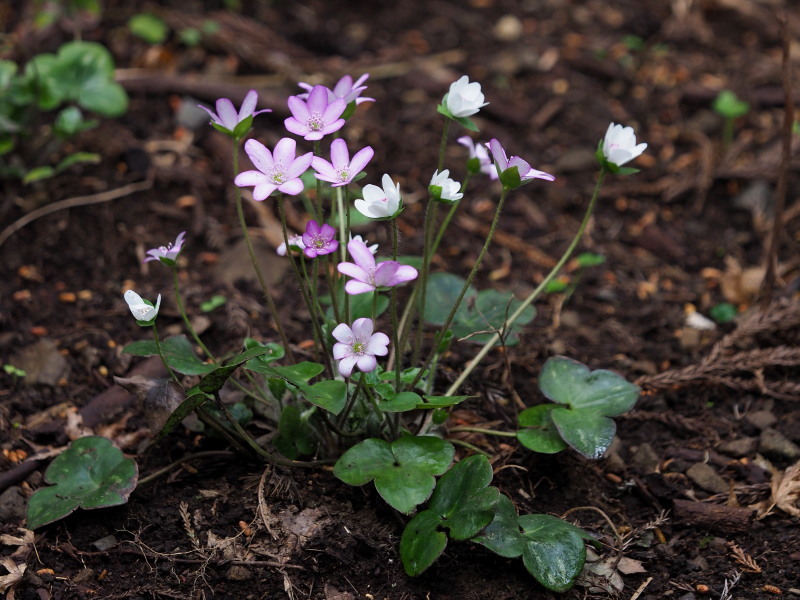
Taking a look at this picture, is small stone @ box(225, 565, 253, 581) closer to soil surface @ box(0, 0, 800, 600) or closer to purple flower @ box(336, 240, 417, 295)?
soil surface @ box(0, 0, 800, 600)

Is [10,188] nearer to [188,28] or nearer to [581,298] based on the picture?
[188,28]

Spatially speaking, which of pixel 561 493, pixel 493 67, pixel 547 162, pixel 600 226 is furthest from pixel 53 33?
pixel 561 493

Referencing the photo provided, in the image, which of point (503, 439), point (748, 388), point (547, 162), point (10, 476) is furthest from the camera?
point (547, 162)

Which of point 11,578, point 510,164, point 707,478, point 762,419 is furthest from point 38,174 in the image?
point 762,419

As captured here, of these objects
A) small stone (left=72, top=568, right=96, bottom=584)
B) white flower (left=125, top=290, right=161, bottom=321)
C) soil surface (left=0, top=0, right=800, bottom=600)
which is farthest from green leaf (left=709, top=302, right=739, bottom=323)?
small stone (left=72, top=568, right=96, bottom=584)

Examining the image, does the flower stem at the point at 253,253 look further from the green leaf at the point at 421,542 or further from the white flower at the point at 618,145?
the white flower at the point at 618,145
